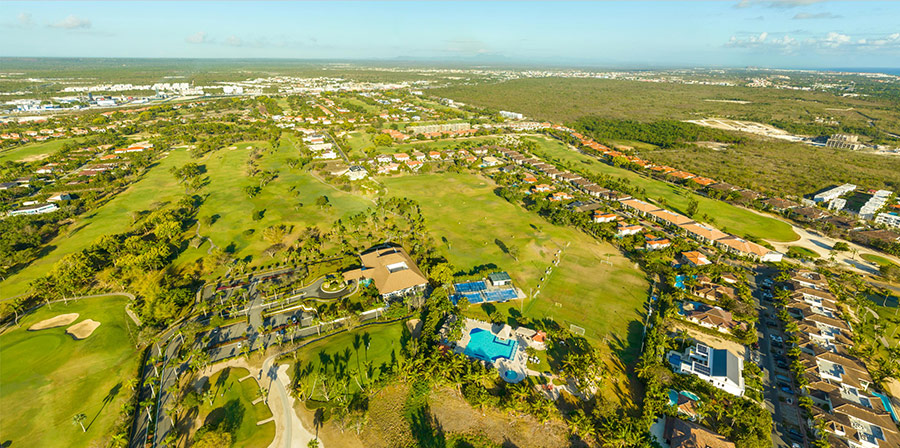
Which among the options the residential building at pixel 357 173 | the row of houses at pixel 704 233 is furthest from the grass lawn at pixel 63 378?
the row of houses at pixel 704 233

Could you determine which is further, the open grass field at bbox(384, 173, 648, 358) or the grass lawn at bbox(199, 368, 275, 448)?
the open grass field at bbox(384, 173, 648, 358)

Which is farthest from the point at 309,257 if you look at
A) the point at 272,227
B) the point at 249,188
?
the point at 249,188

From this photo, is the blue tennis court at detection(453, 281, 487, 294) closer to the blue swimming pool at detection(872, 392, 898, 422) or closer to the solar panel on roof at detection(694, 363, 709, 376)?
the solar panel on roof at detection(694, 363, 709, 376)

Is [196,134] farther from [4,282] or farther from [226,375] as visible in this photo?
[226,375]

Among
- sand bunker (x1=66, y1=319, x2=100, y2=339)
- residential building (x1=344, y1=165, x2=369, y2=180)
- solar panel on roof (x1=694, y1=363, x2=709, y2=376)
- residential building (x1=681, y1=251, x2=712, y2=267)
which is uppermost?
residential building (x1=344, y1=165, x2=369, y2=180)

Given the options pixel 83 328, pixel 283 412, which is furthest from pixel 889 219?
pixel 83 328

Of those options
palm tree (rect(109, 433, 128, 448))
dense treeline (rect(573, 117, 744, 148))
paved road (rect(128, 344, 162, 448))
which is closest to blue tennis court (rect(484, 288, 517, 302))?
paved road (rect(128, 344, 162, 448))
